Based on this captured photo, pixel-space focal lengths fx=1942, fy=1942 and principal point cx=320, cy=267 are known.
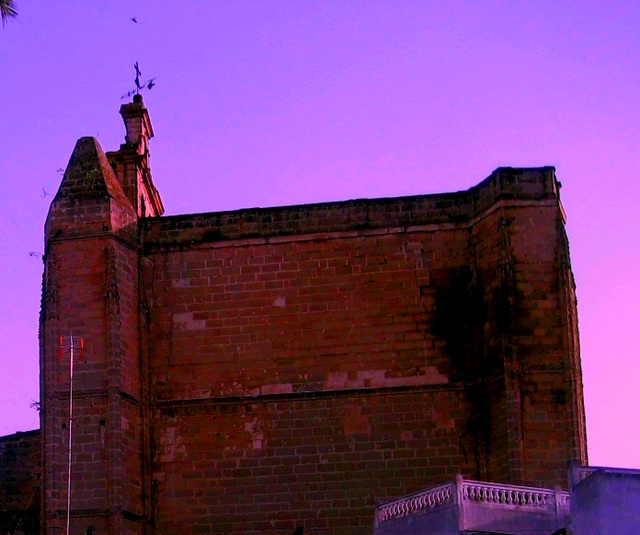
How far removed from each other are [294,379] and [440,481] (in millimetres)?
2856

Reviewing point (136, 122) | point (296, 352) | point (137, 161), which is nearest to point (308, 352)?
point (296, 352)

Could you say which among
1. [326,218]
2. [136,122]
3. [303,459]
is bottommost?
[303,459]

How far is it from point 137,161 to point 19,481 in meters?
6.50

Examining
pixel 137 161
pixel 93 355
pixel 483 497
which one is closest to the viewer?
pixel 483 497

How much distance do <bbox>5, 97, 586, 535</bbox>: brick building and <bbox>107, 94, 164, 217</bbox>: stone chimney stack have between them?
9.55ft

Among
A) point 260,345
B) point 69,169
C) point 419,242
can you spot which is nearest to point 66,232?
point 69,169

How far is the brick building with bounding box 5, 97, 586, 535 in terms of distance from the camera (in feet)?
97.4

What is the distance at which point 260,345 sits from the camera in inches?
1225

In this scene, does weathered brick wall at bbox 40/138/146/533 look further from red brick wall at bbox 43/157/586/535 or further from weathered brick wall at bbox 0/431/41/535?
weathered brick wall at bbox 0/431/41/535

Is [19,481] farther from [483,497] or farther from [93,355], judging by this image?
[483,497]

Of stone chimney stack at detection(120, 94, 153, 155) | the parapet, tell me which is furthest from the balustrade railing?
stone chimney stack at detection(120, 94, 153, 155)

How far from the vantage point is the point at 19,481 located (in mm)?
31828

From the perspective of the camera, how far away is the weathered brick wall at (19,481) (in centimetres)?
3141

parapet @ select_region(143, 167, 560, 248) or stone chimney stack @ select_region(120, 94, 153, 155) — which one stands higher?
stone chimney stack @ select_region(120, 94, 153, 155)
